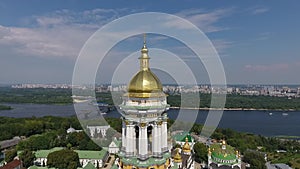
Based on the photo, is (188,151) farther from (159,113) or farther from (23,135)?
(23,135)

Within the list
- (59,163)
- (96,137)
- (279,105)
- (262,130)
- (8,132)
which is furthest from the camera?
(279,105)

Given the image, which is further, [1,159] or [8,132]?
[8,132]

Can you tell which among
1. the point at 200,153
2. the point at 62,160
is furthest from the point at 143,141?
the point at 200,153

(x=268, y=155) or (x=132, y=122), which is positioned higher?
(x=132, y=122)

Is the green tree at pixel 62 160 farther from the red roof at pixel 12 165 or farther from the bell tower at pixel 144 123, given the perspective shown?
the bell tower at pixel 144 123

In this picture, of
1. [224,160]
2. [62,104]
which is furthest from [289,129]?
[62,104]

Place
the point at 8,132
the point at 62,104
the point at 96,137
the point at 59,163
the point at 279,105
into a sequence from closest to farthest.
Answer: the point at 59,163
the point at 96,137
the point at 8,132
the point at 279,105
the point at 62,104

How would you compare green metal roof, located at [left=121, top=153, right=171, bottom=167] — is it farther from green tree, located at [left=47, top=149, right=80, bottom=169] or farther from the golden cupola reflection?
green tree, located at [left=47, top=149, right=80, bottom=169]
